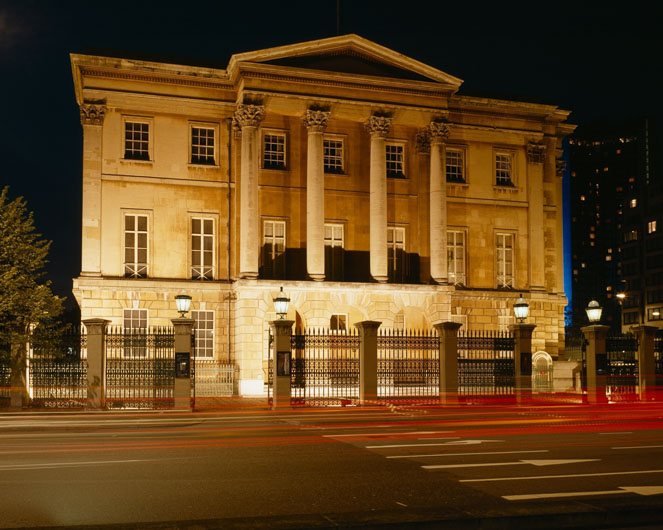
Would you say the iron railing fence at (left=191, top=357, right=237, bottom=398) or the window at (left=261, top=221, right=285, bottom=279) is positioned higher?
the window at (left=261, top=221, right=285, bottom=279)

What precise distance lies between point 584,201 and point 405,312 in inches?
5731

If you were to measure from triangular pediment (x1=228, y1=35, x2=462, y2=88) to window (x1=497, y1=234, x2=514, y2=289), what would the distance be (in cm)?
930

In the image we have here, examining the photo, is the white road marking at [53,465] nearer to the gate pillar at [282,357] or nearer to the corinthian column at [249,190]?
the gate pillar at [282,357]

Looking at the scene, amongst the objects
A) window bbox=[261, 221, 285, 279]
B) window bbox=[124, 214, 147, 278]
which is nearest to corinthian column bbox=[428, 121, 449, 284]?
window bbox=[261, 221, 285, 279]

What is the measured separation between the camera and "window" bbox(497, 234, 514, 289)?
45125mm

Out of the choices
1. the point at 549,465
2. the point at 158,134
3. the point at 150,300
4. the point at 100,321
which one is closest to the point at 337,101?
the point at 158,134

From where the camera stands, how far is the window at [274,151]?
41.1 metres

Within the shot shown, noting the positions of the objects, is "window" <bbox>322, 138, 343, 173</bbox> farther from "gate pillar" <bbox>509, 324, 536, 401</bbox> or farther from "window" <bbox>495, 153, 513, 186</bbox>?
"gate pillar" <bbox>509, 324, 536, 401</bbox>

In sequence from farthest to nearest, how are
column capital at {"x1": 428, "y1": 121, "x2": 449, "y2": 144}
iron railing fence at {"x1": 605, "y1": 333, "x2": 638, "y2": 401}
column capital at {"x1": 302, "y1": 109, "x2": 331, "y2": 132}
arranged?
column capital at {"x1": 428, "y1": 121, "x2": 449, "y2": 144}, column capital at {"x1": 302, "y1": 109, "x2": 331, "y2": 132}, iron railing fence at {"x1": 605, "y1": 333, "x2": 638, "y2": 401}

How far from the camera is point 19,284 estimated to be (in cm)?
2858

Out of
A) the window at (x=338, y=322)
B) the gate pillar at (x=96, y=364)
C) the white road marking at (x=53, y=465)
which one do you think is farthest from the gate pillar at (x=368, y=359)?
the white road marking at (x=53, y=465)

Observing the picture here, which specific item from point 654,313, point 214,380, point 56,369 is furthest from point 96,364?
point 654,313

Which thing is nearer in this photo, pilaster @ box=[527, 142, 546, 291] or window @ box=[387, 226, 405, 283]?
window @ box=[387, 226, 405, 283]

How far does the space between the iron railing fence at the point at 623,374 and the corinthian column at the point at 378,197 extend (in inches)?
464
